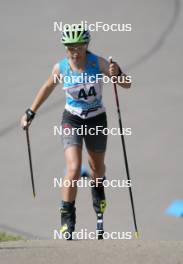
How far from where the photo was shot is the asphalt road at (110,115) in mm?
10648

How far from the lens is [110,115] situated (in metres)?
13.7

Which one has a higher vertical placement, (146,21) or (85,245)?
(146,21)

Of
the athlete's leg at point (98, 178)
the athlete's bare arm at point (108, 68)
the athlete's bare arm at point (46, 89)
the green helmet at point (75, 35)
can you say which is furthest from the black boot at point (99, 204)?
the green helmet at point (75, 35)

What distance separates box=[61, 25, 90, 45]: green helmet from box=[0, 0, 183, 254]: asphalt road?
6.05 feet

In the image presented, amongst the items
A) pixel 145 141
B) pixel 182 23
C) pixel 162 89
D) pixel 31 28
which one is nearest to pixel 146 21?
pixel 182 23

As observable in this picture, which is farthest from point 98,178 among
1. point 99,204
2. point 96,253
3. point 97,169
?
point 96,253

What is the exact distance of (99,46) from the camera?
56.1ft

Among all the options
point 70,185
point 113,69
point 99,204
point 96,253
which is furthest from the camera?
point 99,204

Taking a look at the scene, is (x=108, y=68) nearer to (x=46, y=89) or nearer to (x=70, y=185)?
(x=46, y=89)

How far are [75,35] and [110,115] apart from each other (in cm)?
629

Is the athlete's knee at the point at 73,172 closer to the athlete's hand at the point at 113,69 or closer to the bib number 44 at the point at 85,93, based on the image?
the bib number 44 at the point at 85,93

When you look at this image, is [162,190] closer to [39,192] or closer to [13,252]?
[39,192]

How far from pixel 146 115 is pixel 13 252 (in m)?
Result: 7.03

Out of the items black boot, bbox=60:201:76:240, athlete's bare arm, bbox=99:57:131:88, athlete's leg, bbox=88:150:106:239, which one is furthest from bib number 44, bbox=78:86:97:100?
black boot, bbox=60:201:76:240
